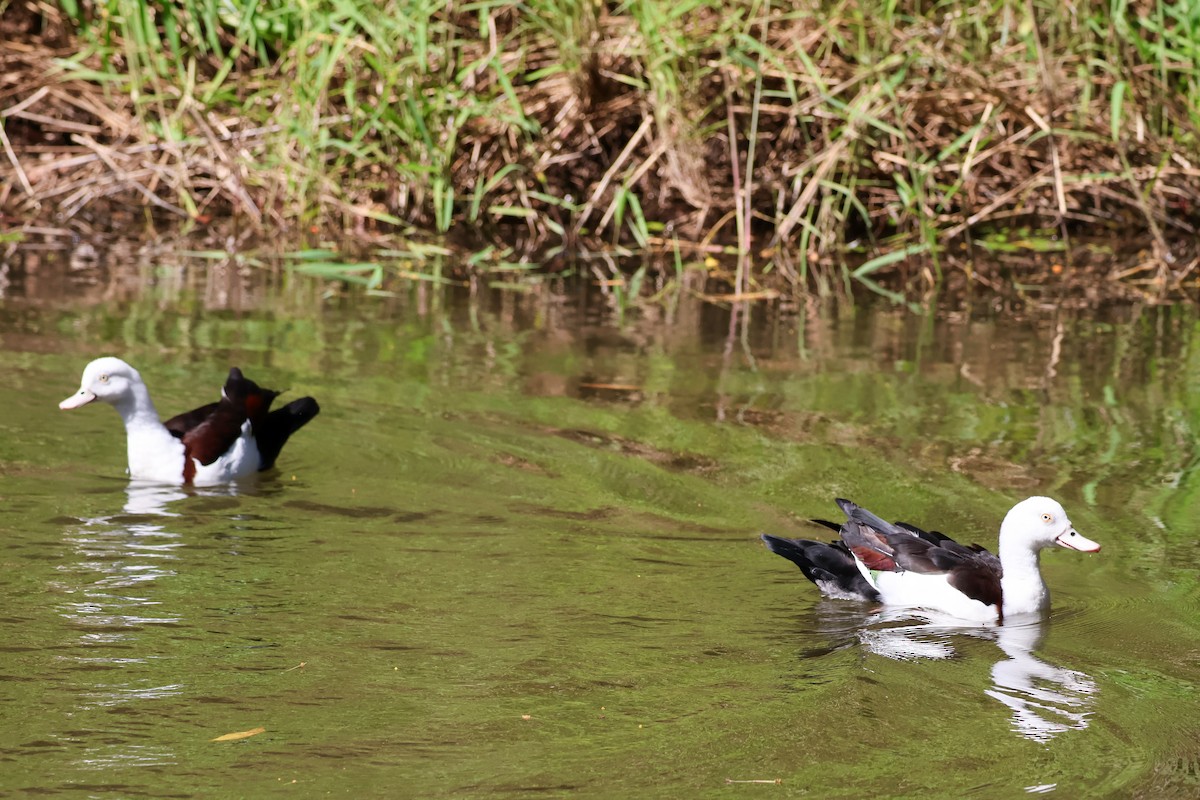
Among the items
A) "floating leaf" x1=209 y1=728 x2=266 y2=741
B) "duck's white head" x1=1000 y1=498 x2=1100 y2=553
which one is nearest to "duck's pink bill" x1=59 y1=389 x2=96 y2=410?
"floating leaf" x1=209 y1=728 x2=266 y2=741

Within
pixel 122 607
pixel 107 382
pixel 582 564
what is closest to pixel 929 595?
pixel 582 564

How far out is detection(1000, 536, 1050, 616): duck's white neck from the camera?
5.01 meters

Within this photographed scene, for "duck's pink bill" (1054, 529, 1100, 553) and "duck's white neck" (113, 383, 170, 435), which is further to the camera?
"duck's white neck" (113, 383, 170, 435)

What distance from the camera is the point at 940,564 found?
5.08 meters

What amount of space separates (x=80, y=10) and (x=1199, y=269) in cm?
785

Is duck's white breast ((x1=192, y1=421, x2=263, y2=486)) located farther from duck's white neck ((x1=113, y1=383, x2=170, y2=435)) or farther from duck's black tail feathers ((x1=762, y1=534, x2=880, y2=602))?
duck's black tail feathers ((x1=762, y1=534, x2=880, y2=602))

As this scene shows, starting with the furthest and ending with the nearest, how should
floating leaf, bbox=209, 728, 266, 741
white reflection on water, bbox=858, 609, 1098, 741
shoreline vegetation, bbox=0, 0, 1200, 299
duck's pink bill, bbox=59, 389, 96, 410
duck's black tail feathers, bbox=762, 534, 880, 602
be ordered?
1. shoreline vegetation, bbox=0, 0, 1200, 299
2. duck's pink bill, bbox=59, 389, 96, 410
3. duck's black tail feathers, bbox=762, 534, 880, 602
4. white reflection on water, bbox=858, 609, 1098, 741
5. floating leaf, bbox=209, 728, 266, 741

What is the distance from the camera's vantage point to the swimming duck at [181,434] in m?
6.20

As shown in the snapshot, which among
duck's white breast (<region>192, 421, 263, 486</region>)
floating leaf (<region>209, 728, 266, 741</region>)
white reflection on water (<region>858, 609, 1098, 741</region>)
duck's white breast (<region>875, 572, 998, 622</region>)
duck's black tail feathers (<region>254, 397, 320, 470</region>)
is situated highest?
duck's black tail feathers (<region>254, 397, 320, 470</region>)

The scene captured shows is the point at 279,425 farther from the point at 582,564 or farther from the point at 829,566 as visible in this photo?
the point at 829,566

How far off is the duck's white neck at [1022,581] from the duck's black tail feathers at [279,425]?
288 centimetres

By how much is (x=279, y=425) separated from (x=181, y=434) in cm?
39

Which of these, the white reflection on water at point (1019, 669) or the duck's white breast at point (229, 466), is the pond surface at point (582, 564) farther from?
the duck's white breast at point (229, 466)

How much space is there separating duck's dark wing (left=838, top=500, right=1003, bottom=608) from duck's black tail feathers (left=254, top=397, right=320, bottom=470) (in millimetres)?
2353
